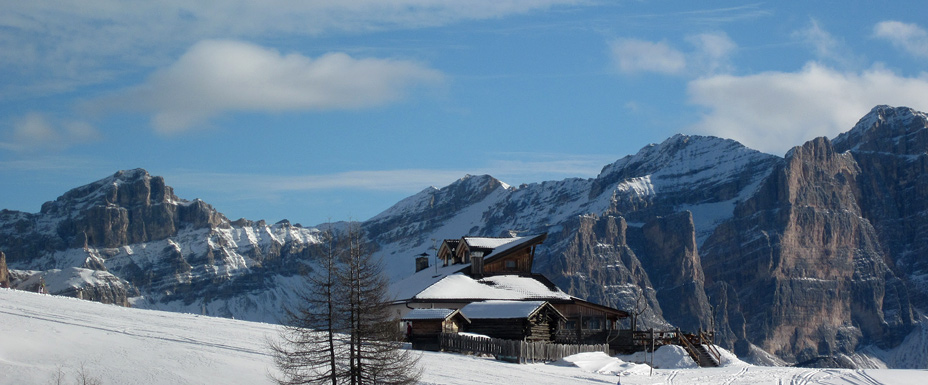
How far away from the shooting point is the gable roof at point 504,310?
60.5 metres

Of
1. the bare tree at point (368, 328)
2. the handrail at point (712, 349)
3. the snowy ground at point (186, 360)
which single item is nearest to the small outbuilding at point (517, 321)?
the snowy ground at point (186, 360)

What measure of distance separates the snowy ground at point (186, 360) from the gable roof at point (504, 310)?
683cm

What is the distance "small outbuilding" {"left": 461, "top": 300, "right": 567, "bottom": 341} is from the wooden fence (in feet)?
19.2

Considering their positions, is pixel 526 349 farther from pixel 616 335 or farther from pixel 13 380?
pixel 13 380

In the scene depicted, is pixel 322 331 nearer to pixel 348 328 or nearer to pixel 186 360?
pixel 348 328

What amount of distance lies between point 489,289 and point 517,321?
11729 mm

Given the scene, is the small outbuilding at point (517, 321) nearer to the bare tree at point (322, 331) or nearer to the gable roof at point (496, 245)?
the gable roof at point (496, 245)

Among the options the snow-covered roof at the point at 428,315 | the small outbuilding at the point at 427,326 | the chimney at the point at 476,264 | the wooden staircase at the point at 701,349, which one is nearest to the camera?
the small outbuilding at the point at 427,326

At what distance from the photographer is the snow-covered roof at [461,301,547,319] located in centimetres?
Answer: 6047

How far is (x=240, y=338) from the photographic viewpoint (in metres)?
47.5

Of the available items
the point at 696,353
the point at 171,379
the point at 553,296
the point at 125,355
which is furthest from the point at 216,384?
the point at 553,296

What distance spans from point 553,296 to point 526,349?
2264 centimetres

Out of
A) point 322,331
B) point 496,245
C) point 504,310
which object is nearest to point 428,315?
point 504,310

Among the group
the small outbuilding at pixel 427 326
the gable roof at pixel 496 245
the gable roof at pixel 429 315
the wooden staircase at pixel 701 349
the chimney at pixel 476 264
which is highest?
the gable roof at pixel 496 245
